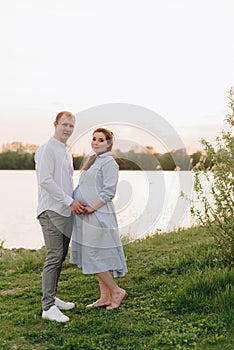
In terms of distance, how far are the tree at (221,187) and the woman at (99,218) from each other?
1.22 metres

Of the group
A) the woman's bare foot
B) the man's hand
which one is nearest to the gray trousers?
the man's hand

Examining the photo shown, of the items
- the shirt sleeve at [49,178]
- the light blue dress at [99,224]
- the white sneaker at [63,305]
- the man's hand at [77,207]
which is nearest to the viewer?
the shirt sleeve at [49,178]

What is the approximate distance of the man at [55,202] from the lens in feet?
15.7

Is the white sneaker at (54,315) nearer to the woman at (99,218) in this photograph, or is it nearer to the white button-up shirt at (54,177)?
the woman at (99,218)

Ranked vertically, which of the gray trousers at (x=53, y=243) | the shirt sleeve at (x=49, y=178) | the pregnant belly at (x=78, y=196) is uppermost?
the shirt sleeve at (x=49, y=178)

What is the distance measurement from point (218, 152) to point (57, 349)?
112 inches

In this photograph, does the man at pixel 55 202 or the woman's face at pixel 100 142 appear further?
the woman's face at pixel 100 142

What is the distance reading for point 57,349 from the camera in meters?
4.28

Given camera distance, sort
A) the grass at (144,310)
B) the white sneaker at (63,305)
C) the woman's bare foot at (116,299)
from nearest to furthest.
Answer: the grass at (144,310)
the woman's bare foot at (116,299)
the white sneaker at (63,305)

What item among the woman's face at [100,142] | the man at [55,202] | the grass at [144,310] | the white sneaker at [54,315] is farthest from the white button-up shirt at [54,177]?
the grass at [144,310]

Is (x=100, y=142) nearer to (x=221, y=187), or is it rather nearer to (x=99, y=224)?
(x=99, y=224)

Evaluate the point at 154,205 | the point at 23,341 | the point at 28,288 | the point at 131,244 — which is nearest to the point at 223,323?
the point at 154,205

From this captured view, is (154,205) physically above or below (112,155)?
below

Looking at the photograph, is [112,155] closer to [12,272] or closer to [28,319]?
[28,319]
